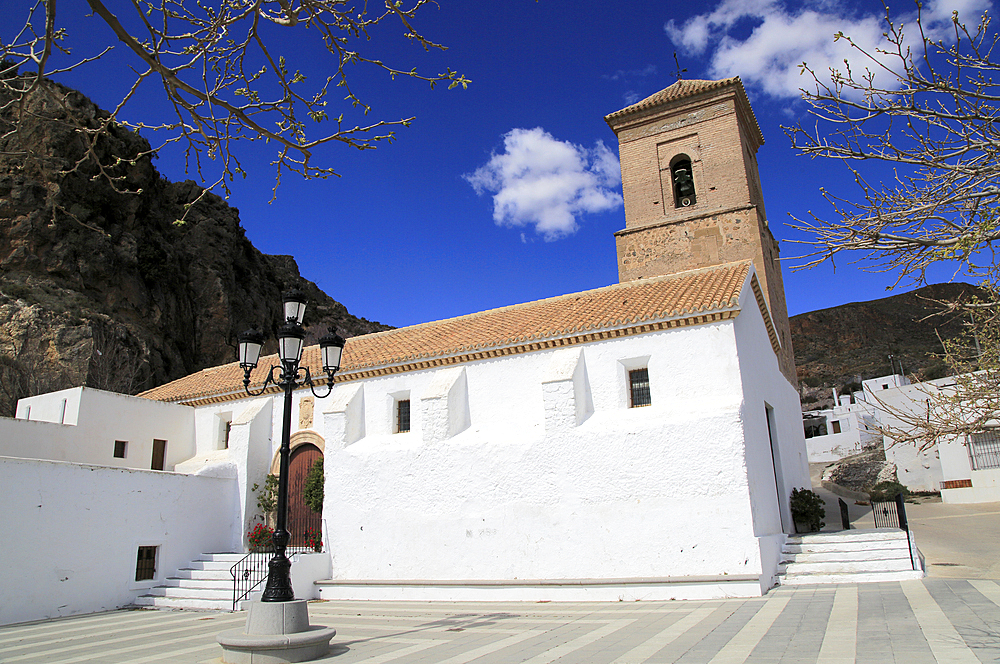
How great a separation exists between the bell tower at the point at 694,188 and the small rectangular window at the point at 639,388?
6.84 metres

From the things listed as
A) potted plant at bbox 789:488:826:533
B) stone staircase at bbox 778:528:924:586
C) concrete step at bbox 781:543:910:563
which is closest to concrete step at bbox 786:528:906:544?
stone staircase at bbox 778:528:924:586

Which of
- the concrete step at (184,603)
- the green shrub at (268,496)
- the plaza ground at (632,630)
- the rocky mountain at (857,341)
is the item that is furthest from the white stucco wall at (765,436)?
the rocky mountain at (857,341)

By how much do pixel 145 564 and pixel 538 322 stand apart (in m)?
10.7

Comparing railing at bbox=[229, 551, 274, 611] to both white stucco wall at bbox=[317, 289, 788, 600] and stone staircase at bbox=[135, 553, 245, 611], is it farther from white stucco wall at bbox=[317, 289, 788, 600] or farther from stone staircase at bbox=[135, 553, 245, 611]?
white stucco wall at bbox=[317, 289, 788, 600]

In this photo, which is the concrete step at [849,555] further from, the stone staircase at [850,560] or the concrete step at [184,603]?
the concrete step at [184,603]

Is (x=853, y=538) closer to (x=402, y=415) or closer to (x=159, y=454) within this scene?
(x=402, y=415)

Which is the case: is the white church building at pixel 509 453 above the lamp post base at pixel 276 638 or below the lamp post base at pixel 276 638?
above

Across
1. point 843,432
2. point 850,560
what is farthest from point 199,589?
point 843,432

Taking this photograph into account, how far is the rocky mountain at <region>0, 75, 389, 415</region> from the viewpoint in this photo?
73.5 feet

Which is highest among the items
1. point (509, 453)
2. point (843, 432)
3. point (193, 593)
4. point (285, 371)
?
point (843, 432)

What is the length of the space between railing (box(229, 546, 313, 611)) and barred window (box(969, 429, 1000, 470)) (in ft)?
89.8

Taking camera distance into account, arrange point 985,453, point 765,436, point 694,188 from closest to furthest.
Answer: point 765,436, point 694,188, point 985,453

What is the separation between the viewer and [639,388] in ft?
41.8

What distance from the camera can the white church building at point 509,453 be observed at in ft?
37.5
